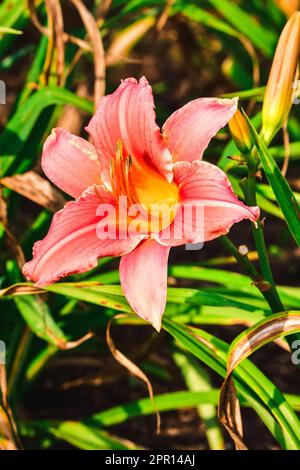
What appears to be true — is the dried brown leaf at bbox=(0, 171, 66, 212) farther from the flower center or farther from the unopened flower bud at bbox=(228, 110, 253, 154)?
the unopened flower bud at bbox=(228, 110, 253, 154)

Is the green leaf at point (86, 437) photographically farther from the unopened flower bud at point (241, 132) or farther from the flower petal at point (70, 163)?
the unopened flower bud at point (241, 132)

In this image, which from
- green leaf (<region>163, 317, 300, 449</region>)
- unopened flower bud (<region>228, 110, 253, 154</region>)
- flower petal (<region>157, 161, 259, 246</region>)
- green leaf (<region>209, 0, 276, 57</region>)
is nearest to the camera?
flower petal (<region>157, 161, 259, 246</region>)

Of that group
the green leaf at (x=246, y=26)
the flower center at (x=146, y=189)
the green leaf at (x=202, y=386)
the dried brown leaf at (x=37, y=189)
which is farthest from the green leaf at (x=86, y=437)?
the green leaf at (x=246, y=26)

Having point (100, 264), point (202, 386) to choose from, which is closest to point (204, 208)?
point (100, 264)

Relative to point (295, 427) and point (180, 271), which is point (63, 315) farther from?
point (295, 427)

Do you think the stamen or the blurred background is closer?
the stamen

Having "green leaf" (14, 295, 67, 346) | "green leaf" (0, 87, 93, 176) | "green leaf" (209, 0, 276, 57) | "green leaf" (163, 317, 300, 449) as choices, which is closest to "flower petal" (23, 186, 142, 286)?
"green leaf" (163, 317, 300, 449)

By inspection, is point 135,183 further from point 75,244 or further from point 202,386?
point 202,386
